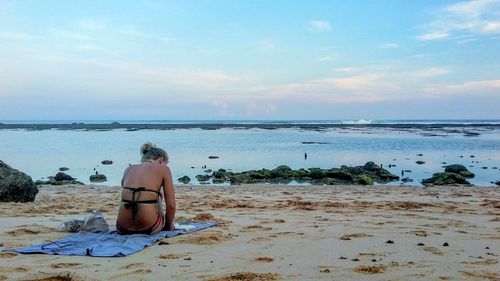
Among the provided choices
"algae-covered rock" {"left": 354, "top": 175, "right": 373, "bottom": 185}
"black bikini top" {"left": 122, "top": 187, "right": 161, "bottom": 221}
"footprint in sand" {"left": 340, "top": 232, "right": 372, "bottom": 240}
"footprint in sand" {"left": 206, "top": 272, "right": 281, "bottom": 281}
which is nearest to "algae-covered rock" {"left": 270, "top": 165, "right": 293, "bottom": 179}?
"algae-covered rock" {"left": 354, "top": 175, "right": 373, "bottom": 185}

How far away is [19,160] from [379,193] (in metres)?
22.3

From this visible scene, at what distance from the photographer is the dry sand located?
5398 millimetres

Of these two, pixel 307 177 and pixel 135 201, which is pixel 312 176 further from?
pixel 135 201

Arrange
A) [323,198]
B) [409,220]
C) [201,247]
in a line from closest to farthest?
[201,247] → [409,220] → [323,198]

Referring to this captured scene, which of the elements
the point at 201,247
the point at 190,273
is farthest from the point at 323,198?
the point at 190,273

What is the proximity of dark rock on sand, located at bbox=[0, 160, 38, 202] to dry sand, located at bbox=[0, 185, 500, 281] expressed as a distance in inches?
25.3

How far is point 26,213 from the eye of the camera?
33.4 ft

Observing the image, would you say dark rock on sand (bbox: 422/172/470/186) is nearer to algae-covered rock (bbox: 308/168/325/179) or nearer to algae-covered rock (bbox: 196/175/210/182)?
algae-covered rock (bbox: 308/168/325/179)

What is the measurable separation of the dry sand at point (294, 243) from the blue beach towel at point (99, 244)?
0.17 metres

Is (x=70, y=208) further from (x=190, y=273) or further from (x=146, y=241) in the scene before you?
(x=190, y=273)

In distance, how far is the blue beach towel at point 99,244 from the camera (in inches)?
247

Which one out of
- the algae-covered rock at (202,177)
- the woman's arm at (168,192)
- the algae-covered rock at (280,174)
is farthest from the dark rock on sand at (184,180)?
the woman's arm at (168,192)

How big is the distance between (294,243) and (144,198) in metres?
2.36

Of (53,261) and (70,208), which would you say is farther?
(70,208)
